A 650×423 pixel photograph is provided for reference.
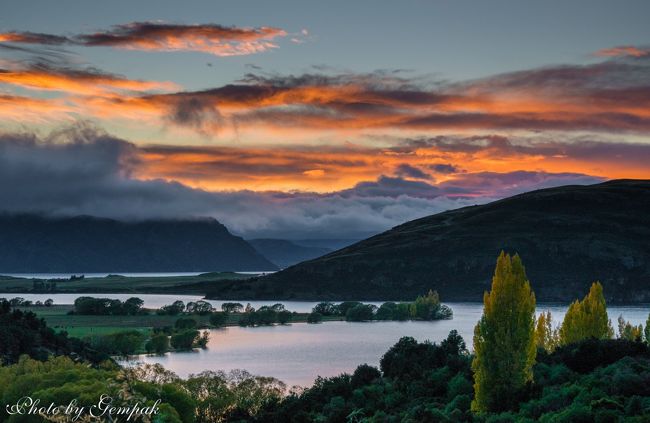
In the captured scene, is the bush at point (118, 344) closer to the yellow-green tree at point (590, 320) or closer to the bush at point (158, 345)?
the bush at point (158, 345)

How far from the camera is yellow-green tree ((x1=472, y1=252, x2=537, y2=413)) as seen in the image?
59.0 m

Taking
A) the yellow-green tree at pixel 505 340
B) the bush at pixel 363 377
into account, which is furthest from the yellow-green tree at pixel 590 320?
the yellow-green tree at pixel 505 340

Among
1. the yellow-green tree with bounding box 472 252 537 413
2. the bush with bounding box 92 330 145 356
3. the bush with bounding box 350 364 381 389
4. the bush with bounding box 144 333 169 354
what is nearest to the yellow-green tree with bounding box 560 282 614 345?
the bush with bounding box 350 364 381 389

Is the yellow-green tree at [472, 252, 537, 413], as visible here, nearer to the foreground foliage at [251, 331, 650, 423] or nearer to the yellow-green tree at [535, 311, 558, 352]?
the foreground foliage at [251, 331, 650, 423]

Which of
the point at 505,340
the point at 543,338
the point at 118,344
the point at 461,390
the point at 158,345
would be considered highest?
the point at 505,340

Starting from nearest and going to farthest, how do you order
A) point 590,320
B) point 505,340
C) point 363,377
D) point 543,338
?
1. point 505,340
2. point 363,377
3. point 590,320
4. point 543,338

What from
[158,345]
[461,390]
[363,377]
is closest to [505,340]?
[461,390]

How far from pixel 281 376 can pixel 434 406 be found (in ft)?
301

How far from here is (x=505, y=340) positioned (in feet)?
195

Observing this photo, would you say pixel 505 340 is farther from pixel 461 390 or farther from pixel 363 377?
pixel 363 377

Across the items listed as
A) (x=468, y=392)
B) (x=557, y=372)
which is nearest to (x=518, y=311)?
(x=557, y=372)

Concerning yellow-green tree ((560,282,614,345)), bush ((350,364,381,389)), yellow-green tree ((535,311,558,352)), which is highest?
yellow-green tree ((560,282,614,345))

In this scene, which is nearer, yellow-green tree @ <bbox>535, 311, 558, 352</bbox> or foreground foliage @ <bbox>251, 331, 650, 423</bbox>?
foreground foliage @ <bbox>251, 331, 650, 423</bbox>

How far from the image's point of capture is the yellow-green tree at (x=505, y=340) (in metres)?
59.0
